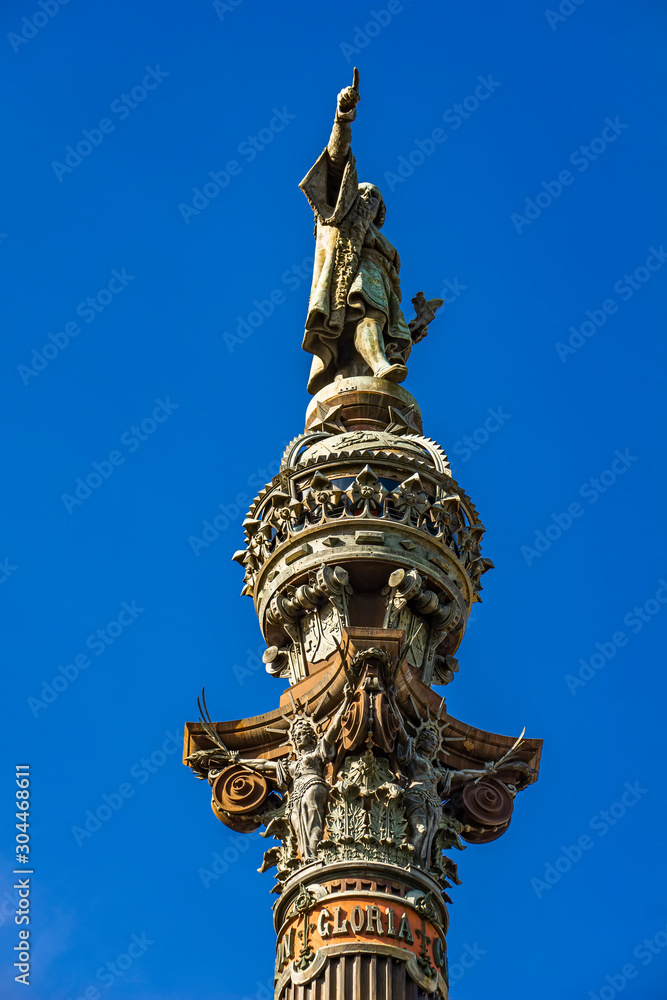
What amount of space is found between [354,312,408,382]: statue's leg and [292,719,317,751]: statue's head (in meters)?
9.89

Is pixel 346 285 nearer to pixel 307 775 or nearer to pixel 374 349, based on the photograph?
pixel 374 349

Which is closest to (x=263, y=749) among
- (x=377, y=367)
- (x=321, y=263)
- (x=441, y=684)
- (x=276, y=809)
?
(x=276, y=809)

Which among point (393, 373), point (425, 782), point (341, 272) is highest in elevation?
point (341, 272)

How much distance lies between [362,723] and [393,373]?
10495 millimetres

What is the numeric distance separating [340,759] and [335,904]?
8.73 ft

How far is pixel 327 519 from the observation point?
100 ft

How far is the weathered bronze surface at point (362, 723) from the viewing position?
84.0 feet

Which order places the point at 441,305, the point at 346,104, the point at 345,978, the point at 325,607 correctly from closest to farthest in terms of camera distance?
the point at 345,978, the point at 325,607, the point at 346,104, the point at 441,305

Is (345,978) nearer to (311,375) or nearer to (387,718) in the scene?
(387,718)

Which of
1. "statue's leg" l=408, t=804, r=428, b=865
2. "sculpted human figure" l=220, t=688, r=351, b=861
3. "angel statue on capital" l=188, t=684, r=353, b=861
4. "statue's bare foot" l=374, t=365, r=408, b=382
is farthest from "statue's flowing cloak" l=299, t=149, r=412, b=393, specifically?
"statue's leg" l=408, t=804, r=428, b=865

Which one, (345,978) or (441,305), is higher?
(441,305)

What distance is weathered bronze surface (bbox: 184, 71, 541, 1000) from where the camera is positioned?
2561 cm

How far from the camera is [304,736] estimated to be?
27.8m

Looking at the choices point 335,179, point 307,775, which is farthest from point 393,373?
point 307,775
